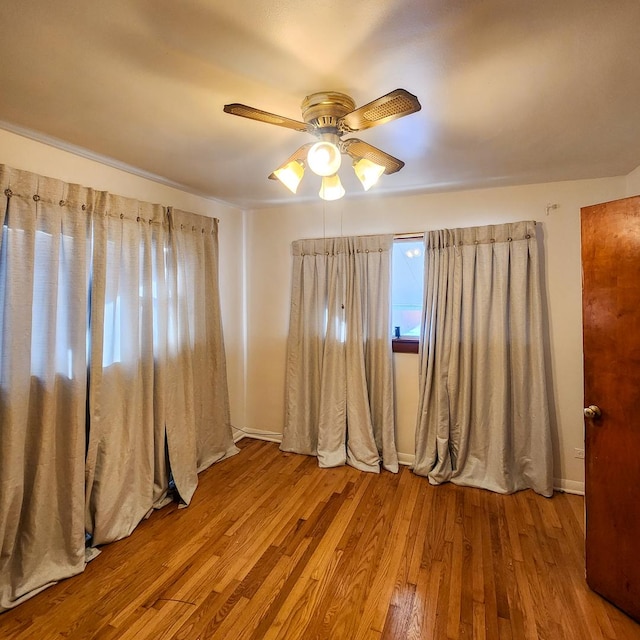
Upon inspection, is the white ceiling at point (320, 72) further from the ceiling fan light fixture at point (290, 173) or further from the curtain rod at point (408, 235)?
the curtain rod at point (408, 235)

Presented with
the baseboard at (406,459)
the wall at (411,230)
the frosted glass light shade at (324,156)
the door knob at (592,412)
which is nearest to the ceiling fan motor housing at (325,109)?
the frosted glass light shade at (324,156)

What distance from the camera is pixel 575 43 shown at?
1.17 meters

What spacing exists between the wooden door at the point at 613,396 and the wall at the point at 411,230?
1.02 meters

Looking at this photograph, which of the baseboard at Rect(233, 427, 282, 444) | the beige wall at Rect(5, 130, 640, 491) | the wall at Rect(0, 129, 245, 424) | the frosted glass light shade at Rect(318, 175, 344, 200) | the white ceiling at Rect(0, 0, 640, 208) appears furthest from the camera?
the baseboard at Rect(233, 427, 282, 444)

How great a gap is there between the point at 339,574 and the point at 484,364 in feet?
5.79

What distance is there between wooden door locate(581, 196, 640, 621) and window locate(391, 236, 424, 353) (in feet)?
4.58

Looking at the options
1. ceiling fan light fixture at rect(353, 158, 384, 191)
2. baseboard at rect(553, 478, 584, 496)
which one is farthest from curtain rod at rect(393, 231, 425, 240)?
baseboard at rect(553, 478, 584, 496)

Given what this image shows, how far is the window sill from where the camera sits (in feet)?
9.81

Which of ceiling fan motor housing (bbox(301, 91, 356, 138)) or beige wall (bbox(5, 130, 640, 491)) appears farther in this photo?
beige wall (bbox(5, 130, 640, 491))

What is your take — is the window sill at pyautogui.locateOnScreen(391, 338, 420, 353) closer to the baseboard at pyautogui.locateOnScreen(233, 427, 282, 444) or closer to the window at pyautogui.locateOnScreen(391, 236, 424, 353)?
the window at pyautogui.locateOnScreen(391, 236, 424, 353)

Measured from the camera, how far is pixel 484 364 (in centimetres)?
269

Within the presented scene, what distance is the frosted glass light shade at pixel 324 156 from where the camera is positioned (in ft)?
4.42

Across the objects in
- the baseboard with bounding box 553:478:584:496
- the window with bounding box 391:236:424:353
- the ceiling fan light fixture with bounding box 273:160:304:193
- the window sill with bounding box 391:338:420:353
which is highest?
the ceiling fan light fixture with bounding box 273:160:304:193

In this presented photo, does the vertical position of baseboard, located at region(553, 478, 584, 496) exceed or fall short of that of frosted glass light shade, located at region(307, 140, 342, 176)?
it falls short
